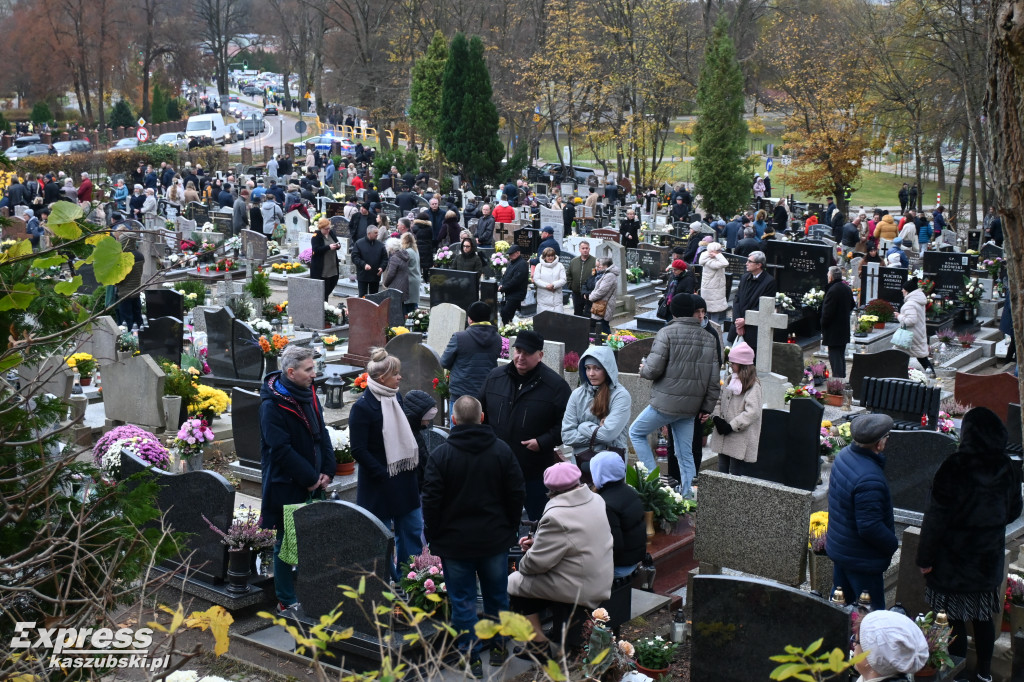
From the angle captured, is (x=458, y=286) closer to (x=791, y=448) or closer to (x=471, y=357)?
(x=471, y=357)

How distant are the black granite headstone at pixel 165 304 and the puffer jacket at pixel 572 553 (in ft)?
36.2

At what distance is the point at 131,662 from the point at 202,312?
12309 millimetres

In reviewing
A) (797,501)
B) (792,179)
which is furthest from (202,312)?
(792,179)

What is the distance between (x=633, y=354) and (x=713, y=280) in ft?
17.1

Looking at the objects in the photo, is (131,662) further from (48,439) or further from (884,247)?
(884,247)

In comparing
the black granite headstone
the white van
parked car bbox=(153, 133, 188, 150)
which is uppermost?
the white van

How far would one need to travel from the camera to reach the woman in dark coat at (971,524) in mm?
7266

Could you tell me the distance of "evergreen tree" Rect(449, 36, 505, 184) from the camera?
4200 cm

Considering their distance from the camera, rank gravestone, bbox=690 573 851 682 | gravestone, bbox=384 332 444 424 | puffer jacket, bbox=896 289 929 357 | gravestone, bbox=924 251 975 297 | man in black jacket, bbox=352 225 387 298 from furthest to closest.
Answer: gravestone, bbox=924 251 975 297 < man in black jacket, bbox=352 225 387 298 < puffer jacket, bbox=896 289 929 357 < gravestone, bbox=384 332 444 424 < gravestone, bbox=690 573 851 682

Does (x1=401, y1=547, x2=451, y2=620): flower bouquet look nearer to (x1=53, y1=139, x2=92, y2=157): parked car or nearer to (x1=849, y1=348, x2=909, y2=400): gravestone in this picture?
(x1=849, y1=348, x2=909, y2=400): gravestone

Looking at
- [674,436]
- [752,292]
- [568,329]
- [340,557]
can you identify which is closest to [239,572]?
[340,557]

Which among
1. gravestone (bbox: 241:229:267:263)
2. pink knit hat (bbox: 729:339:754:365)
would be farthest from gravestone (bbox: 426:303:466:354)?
gravestone (bbox: 241:229:267:263)

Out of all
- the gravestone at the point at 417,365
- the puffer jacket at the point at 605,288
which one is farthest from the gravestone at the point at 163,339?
the puffer jacket at the point at 605,288

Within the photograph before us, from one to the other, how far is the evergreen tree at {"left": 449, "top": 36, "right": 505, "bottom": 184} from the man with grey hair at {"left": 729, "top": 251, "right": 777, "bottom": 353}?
2718 centimetres
